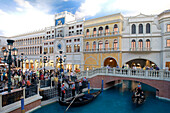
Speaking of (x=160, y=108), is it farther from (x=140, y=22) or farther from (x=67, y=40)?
(x=67, y=40)

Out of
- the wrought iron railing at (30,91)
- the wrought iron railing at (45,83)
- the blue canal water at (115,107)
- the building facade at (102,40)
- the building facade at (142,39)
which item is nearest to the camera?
the wrought iron railing at (30,91)

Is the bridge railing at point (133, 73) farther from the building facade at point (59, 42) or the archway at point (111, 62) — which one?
the archway at point (111, 62)

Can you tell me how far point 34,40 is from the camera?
3562 centimetres

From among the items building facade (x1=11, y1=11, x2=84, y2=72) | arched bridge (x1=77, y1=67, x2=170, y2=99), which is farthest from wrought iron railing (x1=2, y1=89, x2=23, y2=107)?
building facade (x1=11, y1=11, x2=84, y2=72)

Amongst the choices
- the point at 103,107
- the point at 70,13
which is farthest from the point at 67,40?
the point at 103,107

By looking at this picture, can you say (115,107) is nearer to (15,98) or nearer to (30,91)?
(30,91)

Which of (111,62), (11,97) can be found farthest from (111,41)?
(11,97)

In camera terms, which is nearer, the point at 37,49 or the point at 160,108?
the point at 160,108

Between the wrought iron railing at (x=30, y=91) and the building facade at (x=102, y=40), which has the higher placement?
the building facade at (x=102, y=40)

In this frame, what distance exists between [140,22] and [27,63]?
34.2 m

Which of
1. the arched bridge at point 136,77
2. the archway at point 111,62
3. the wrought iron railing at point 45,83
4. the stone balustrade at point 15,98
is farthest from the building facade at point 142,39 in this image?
the stone balustrade at point 15,98

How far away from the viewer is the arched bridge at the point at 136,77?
12478 mm

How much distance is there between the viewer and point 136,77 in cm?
1409

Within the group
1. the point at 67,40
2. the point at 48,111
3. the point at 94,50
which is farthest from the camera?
the point at 67,40
